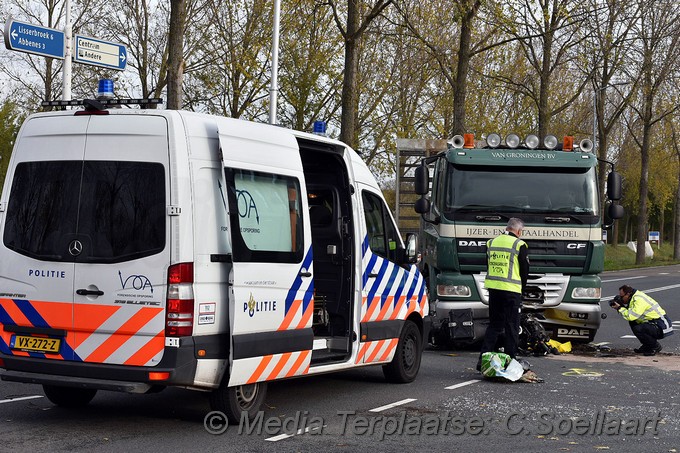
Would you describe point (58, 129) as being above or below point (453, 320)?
above

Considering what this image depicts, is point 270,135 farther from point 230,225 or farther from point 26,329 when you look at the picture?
point 26,329

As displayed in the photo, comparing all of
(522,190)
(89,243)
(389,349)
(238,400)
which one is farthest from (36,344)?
(522,190)

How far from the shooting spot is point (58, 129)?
26.3 feet

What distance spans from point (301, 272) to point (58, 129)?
7.96ft

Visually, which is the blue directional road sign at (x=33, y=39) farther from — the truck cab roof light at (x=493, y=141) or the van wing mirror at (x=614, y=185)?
the van wing mirror at (x=614, y=185)

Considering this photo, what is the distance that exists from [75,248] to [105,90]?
5.43 feet

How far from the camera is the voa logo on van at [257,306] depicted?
7.90 metres

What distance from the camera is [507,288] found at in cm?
1143

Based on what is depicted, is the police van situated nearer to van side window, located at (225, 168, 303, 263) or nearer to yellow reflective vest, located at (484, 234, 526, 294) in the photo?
van side window, located at (225, 168, 303, 263)

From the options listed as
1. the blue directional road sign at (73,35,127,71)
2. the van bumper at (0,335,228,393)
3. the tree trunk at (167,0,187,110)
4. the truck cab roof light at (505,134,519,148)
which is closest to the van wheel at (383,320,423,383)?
the van bumper at (0,335,228,393)

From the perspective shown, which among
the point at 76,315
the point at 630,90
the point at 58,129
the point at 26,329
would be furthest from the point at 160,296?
the point at 630,90

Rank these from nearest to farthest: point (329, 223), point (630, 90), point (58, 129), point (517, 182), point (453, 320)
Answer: point (58, 129) → point (329, 223) → point (453, 320) → point (517, 182) → point (630, 90)

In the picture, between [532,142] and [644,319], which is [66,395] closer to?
[532,142]

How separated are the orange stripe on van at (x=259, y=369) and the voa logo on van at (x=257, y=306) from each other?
0.40 meters
